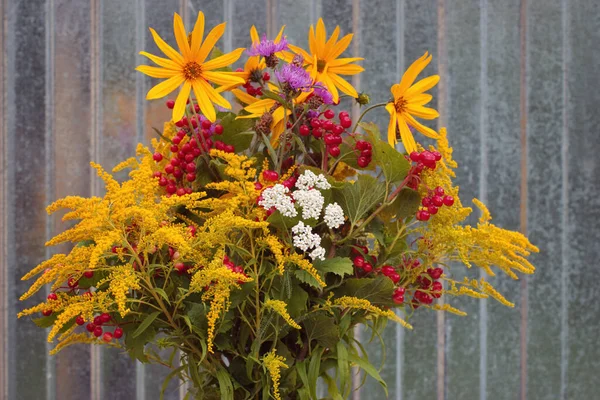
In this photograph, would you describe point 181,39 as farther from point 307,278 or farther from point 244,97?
point 307,278

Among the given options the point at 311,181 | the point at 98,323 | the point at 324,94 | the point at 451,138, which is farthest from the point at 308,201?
the point at 451,138

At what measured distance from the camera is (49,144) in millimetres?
1412

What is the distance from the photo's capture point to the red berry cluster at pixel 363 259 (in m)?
0.77

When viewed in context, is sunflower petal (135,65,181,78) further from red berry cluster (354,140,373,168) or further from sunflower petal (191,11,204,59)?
red berry cluster (354,140,373,168)

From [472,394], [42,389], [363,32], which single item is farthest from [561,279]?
[42,389]

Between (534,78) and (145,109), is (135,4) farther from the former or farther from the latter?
(534,78)

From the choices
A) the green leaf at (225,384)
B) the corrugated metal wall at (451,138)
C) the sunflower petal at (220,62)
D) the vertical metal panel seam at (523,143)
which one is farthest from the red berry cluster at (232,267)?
the vertical metal panel seam at (523,143)

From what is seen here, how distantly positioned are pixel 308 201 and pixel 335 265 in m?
0.07

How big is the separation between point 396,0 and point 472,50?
0.60 feet

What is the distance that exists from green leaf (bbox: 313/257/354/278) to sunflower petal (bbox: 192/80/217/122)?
19 cm

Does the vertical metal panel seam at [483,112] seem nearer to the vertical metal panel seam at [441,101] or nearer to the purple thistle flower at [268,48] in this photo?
the vertical metal panel seam at [441,101]

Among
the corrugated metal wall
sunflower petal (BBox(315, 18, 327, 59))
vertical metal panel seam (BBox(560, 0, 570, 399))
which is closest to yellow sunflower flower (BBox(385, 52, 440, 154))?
sunflower petal (BBox(315, 18, 327, 59))

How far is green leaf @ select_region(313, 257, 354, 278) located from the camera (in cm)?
72

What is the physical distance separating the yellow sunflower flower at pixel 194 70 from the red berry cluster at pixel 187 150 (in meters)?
0.03
